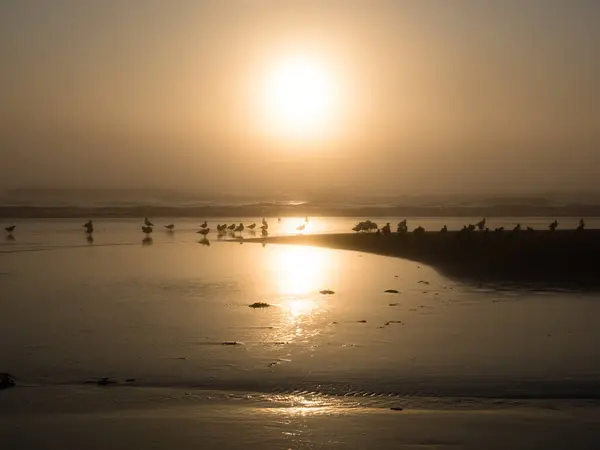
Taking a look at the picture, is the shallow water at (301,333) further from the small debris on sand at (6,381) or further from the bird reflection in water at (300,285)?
the small debris on sand at (6,381)

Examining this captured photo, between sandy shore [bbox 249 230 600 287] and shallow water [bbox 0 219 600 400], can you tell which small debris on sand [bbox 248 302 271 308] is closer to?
shallow water [bbox 0 219 600 400]

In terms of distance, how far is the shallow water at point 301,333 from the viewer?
36.2 feet

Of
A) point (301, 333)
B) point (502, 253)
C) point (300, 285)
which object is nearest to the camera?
point (301, 333)

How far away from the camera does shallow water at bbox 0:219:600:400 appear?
1105 centimetres

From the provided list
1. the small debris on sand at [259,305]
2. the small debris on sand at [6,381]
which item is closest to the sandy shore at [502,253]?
the small debris on sand at [259,305]

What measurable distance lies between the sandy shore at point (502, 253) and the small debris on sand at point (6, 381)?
16.7 meters

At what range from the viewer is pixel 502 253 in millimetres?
29844

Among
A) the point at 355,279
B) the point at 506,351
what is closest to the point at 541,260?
the point at 355,279

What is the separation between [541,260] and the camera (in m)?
27.3

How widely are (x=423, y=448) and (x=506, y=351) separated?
5351 mm

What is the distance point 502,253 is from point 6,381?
907 inches

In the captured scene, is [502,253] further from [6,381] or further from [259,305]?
[6,381]

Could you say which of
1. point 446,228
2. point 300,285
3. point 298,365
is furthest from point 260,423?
point 446,228

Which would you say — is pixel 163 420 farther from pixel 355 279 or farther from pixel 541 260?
pixel 541 260
